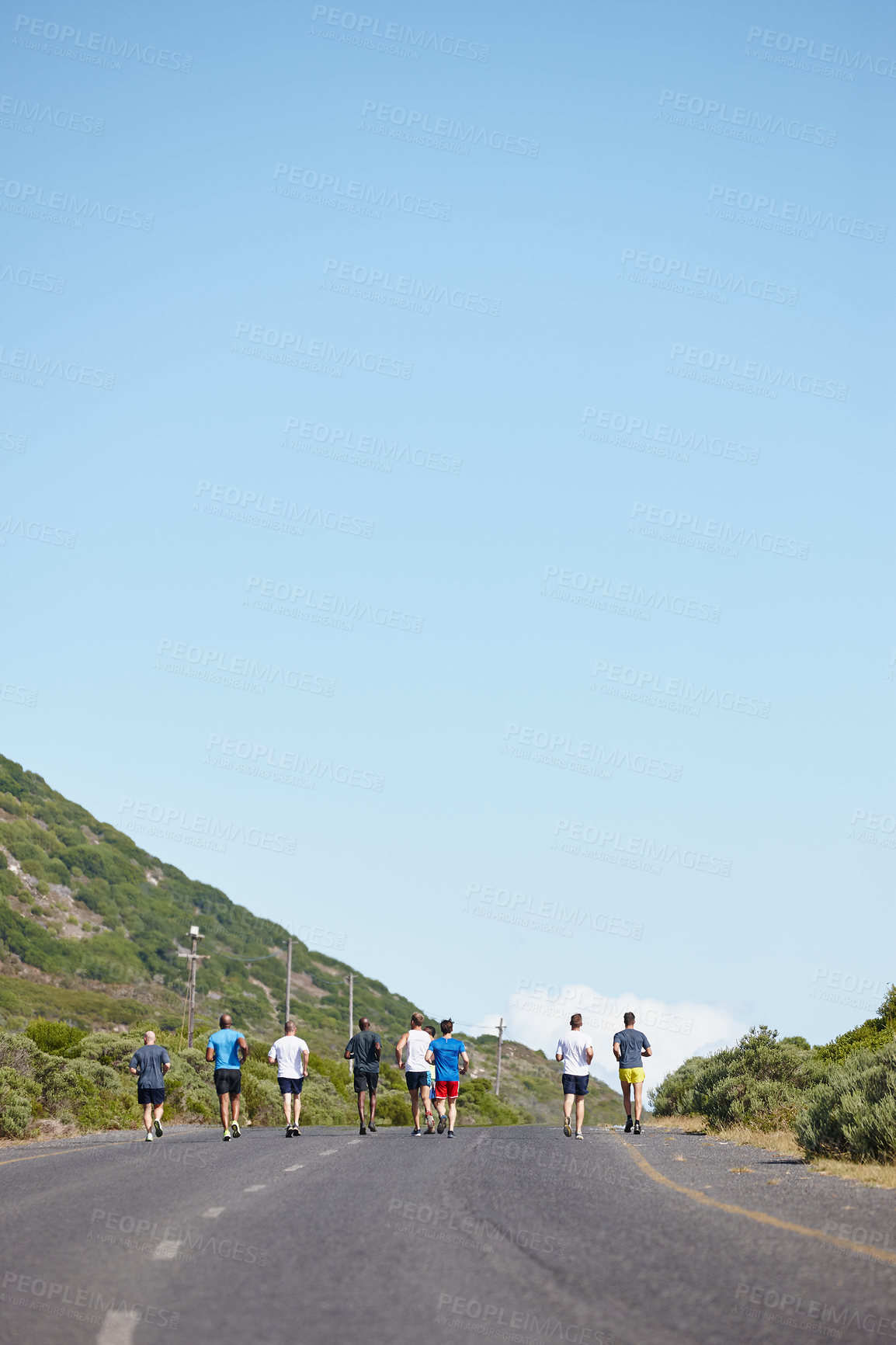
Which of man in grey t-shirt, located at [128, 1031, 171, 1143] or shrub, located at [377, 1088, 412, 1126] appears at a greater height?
man in grey t-shirt, located at [128, 1031, 171, 1143]

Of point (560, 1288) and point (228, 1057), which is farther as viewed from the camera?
point (228, 1057)

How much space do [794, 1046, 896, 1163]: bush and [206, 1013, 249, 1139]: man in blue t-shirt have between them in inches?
354

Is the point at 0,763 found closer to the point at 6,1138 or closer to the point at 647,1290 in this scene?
the point at 6,1138

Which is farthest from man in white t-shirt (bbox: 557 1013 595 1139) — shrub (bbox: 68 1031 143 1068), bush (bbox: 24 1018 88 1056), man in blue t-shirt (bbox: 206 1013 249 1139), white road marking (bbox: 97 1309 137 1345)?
bush (bbox: 24 1018 88 1056)

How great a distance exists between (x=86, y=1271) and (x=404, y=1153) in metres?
10.0

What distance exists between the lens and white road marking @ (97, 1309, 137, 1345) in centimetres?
602

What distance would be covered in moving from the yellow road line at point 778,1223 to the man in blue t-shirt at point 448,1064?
872cm

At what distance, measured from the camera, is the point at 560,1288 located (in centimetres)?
682

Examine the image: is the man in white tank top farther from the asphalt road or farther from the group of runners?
the asphalt road

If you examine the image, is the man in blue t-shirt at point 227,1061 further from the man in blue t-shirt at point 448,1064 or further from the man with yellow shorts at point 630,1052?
the man with yellow shorts at point 630,1052

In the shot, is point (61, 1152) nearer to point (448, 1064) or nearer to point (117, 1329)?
point (448, 1064)

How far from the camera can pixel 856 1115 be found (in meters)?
14.8

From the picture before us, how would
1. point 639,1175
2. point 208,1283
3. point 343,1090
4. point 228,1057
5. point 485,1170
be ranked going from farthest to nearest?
point 343,1090, point 228,1057, point 485,1170, point 639,1175, point 208,1283

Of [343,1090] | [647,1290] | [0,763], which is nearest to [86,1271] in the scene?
[647,1290]
